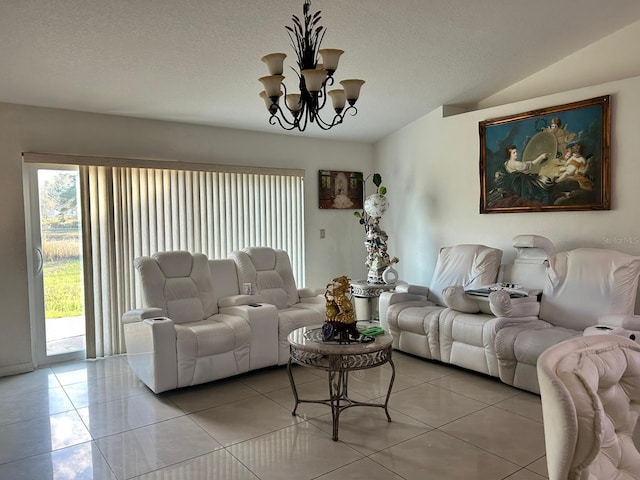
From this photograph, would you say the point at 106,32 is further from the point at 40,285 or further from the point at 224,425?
the point at 224,425

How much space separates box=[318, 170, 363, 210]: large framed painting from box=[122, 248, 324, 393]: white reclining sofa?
165cm

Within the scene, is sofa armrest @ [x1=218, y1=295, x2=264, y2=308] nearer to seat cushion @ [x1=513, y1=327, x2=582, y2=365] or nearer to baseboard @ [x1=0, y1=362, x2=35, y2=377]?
baseboard @ [x1=0, y1=362, x2=35, y2=377]

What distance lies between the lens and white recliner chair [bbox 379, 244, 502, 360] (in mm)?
4355

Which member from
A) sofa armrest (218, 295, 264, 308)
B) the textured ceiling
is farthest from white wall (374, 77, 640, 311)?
sofa armrest (218, 295, 264, 308)

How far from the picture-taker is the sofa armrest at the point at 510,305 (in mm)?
3750

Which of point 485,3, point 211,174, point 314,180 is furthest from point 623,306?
point 211,174

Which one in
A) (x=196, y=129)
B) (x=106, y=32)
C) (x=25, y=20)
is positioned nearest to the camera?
(x=25, y=20)

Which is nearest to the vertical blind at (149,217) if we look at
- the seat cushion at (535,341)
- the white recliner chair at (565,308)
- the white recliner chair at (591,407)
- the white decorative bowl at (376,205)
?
the white decorative bowl at (376,205)

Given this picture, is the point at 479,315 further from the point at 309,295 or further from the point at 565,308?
the point at 309,295

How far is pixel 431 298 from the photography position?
16.2 ft

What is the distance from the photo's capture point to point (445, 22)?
3592mm

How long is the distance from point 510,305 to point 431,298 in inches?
48.2

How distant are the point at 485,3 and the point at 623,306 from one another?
2489mm

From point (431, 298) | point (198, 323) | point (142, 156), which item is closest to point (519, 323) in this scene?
point (431, 298)
